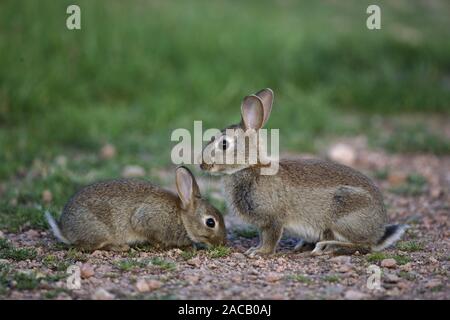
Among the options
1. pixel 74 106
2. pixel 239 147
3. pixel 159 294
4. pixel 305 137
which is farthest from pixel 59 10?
pixel 159 294

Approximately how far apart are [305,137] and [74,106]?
10.2ft

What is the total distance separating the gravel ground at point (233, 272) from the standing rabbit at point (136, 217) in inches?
5.0

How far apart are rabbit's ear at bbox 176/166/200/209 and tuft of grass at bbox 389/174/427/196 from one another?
2739 millimetres

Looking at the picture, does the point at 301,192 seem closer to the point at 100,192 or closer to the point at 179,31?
the point at 100,192

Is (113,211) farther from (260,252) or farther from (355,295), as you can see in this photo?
(355,295)

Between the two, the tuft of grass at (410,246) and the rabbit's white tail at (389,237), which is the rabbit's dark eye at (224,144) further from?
the tuft of grass at (410,246)

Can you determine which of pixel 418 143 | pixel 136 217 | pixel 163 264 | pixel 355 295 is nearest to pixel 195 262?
pixel 163 264

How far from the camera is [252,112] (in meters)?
6.08

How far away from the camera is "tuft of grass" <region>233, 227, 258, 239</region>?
669cm

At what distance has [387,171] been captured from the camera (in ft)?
28.0

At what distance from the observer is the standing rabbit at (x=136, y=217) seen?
5.91 m

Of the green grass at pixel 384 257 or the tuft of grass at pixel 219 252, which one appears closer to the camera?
the green grass at pixel 384 257

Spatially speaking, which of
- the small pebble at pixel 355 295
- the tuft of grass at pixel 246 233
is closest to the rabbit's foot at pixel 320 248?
the tuft of grass at pixel 246 233

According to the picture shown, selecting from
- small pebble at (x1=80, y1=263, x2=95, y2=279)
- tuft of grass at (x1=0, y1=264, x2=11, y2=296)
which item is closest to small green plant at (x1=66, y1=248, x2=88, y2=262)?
small pebble at (x1=80, y1=263, x2=95, y2=279)
